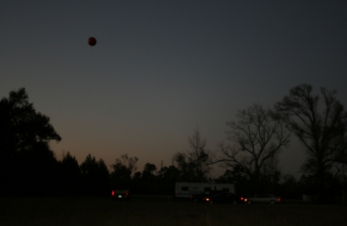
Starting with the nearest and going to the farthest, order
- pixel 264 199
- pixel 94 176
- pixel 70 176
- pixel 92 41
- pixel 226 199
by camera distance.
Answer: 1. pixel 92 41
2. pixel 226 199
3. pixel 264 199
4. pixel 70 176
5. pixel 94 176

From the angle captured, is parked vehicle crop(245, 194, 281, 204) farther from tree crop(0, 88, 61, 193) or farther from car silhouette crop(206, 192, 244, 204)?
tree crop(0, 88, 61, 193)

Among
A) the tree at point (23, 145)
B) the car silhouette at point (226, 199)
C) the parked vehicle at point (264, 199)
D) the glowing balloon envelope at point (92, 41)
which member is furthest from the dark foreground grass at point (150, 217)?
the tree at point (23, 145)

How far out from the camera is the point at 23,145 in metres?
55.4

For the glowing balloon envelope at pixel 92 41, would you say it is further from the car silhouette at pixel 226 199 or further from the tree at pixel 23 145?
the tree at pixel 23 145

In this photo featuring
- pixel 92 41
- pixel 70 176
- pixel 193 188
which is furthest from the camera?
pixel 70 176

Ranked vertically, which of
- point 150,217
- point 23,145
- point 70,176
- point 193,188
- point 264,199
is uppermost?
point 23,145

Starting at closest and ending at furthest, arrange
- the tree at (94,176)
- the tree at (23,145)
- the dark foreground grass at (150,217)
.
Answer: the dark foreground grass at (150,217) → the tree at (23,145) → the tree at (94,176)

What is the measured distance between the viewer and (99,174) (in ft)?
216

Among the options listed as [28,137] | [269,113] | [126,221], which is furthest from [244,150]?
[126,221]

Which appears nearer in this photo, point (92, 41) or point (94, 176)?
point (92, 41)

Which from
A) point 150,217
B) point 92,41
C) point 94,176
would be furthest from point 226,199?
point 92,41

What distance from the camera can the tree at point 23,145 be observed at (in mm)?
53875

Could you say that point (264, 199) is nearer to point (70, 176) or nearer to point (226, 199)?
point (226, 199)

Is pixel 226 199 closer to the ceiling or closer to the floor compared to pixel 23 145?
closer to the floor
